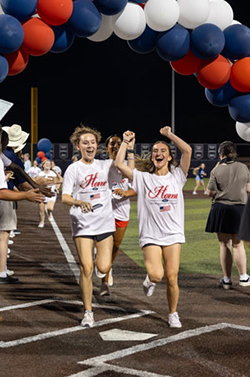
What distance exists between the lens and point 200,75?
7.56 metres

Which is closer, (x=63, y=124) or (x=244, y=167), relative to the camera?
(x=244, y=167)

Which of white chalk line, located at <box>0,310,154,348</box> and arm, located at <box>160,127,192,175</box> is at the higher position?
arm, located at <box>160,127,192,175</box>

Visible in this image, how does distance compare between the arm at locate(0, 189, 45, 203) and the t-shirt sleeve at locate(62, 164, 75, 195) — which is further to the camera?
the t-shirt sleeve at locate(62, 164, 75, 195)

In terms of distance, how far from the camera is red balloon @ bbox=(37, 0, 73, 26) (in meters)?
6.72

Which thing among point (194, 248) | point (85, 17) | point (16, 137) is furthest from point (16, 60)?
point (194, 248)

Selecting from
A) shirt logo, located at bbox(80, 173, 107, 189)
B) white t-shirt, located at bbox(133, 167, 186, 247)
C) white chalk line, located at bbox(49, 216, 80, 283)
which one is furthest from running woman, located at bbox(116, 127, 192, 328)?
white chalk line, located at bbox(49, 216, 80, 283)

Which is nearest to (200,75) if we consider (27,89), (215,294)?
(215,294)

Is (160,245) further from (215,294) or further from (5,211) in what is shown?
(5,211)

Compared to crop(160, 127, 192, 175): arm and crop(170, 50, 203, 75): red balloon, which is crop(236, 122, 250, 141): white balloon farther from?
crop(160, 127, 192, 175): arm

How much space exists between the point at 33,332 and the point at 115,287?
2384 millimetres

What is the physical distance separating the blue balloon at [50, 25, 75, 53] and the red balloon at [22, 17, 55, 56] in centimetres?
23

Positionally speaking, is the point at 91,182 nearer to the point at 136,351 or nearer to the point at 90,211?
the point at 90,211

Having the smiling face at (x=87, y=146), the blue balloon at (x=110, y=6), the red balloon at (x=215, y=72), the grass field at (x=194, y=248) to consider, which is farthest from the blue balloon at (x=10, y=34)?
the grass field at (x=194, y=248)

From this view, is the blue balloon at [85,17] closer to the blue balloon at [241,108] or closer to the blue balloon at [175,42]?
the blue balloon at [175,42]
